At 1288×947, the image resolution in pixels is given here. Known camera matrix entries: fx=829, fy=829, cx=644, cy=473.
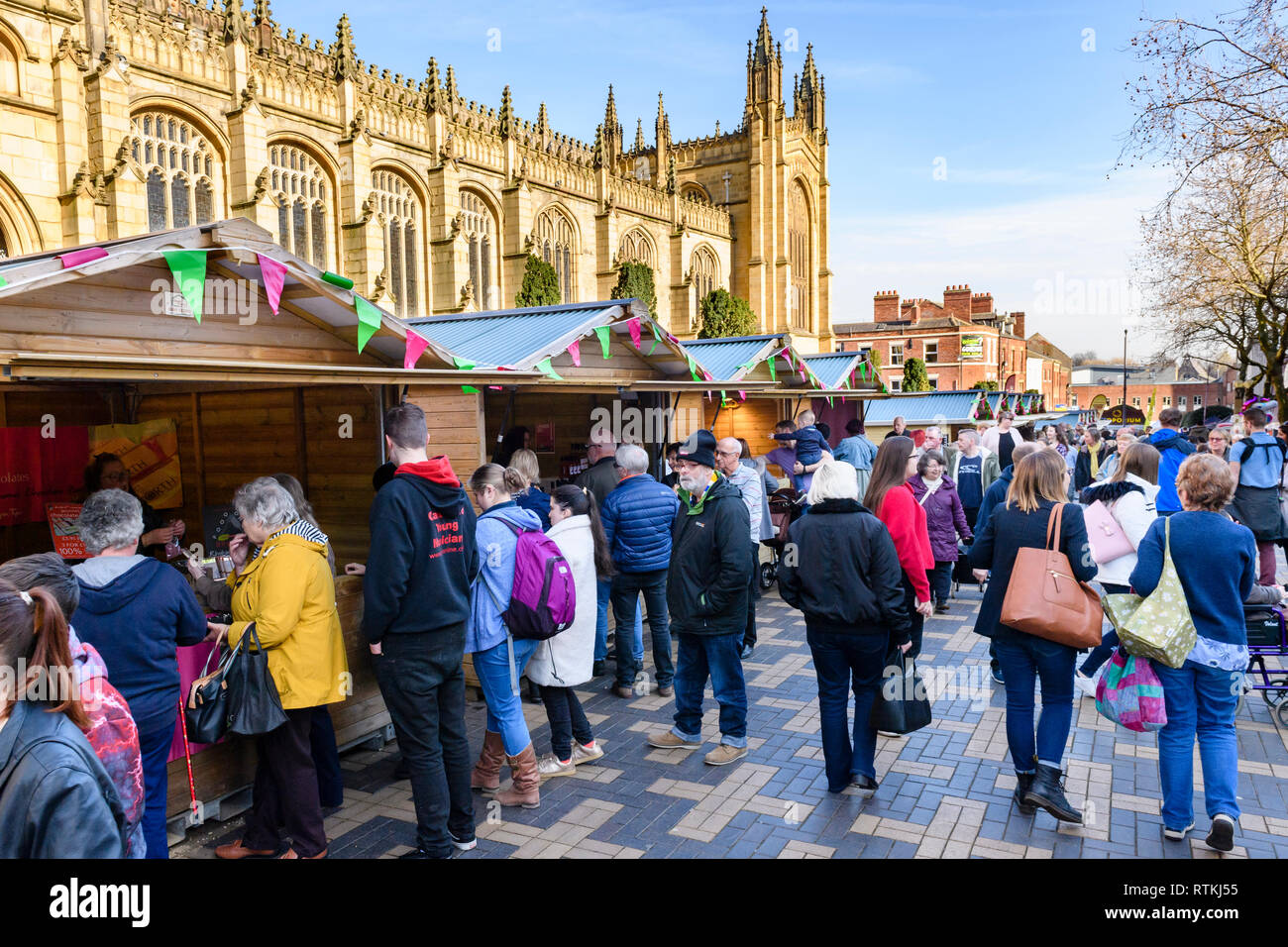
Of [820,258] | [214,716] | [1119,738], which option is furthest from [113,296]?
[820,258]

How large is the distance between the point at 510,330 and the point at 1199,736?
684 cm

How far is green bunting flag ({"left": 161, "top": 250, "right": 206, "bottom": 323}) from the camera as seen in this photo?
4.43 meters

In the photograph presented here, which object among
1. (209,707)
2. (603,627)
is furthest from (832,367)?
(209,707)

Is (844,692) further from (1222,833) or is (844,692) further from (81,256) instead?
(81,256)

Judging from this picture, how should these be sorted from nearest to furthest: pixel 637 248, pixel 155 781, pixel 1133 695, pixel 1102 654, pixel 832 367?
pixel 155 781 → pixel 1133 695 → pixel 1102 654 → pixel 832 367 → pixel 637 248

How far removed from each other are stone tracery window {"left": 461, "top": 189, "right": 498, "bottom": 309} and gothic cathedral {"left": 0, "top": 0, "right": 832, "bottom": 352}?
0.06 m

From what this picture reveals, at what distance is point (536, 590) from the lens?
471cm

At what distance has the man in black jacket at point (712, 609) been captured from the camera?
5125 millimetres

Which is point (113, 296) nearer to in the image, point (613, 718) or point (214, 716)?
point (214, 716)

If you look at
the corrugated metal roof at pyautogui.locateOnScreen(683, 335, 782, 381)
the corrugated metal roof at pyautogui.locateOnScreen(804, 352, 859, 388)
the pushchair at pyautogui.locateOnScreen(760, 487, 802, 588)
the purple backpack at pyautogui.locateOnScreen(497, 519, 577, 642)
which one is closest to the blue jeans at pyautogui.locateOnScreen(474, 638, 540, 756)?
the purple backpack at pyautogui.locateOnScreen(497, 519, 577, 642)

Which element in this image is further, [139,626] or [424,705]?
[424,705]

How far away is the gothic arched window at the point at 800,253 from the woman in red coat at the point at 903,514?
46140mm

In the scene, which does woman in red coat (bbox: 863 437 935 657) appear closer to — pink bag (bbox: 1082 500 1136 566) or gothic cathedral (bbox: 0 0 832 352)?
pink bag (bbox: 1082 500 1136 566)
